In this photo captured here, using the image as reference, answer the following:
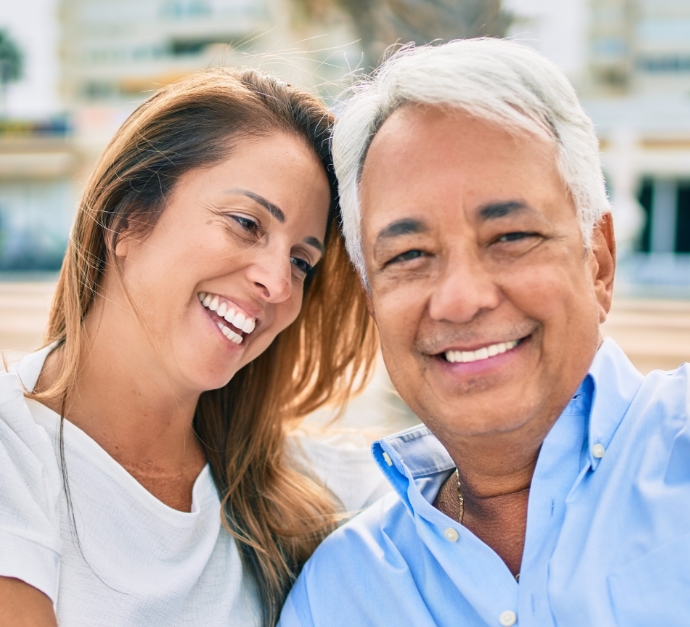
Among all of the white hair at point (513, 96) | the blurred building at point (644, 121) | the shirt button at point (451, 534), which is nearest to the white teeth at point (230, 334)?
the white hair at point (513, 96)

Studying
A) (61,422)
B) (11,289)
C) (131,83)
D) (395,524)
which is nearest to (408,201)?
(395,524)

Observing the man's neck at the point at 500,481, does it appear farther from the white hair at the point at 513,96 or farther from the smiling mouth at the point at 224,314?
the smiling mouth at the point at 224,314

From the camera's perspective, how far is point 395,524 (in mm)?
2244

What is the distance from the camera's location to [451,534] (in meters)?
1.97

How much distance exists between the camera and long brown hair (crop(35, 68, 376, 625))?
7.88ft

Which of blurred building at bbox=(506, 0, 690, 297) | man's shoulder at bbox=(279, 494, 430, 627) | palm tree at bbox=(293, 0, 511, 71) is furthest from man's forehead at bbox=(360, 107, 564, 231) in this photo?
blurred building at bbox=(506, 0, 690, 297)

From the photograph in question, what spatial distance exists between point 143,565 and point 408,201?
1.28 meters

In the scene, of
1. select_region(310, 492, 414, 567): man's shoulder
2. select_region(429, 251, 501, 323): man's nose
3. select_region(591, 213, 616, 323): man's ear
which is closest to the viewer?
select_region(429, 251, 501, 323): man's nose

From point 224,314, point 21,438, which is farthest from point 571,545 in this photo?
point 21,438

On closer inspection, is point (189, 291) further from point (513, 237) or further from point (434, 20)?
point (434, 20)

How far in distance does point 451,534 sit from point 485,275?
0.69 m

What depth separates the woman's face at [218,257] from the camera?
227cm

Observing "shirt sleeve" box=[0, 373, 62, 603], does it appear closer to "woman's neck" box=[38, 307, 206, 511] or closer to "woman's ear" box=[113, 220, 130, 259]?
"woman's neck" box=[38, 307, 206, 511]

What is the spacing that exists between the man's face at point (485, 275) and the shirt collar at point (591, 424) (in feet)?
0.31
